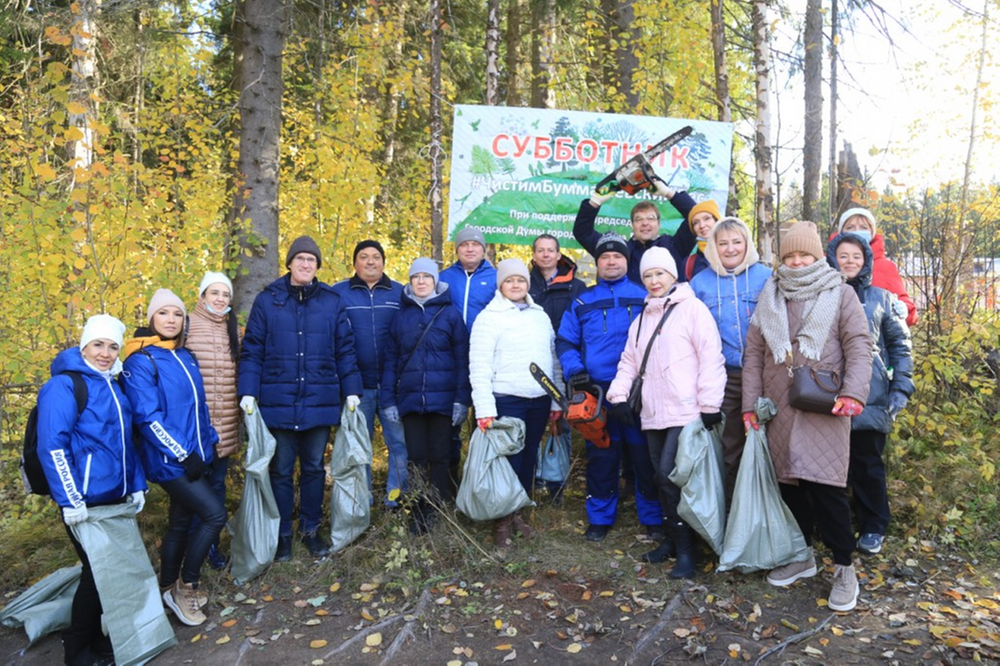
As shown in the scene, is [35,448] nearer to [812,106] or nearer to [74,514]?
[74,514]

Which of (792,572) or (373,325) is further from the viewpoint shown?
(373,325)

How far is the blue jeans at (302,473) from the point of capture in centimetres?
443

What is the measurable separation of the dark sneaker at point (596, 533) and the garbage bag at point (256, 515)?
209 cm

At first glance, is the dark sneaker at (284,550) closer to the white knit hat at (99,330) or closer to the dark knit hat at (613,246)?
the white knit hat at (99,330)

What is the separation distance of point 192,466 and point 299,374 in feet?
2.83

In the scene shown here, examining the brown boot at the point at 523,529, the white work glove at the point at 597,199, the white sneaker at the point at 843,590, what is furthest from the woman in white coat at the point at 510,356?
the white sneaker at the point at 843,590

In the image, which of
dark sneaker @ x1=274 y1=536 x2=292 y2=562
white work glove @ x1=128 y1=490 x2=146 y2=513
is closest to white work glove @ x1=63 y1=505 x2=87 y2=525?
white work glove @ x1=128 y1=490 x2=146 y2=513

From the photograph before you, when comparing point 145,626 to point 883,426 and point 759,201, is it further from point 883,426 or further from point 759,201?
point 759,201

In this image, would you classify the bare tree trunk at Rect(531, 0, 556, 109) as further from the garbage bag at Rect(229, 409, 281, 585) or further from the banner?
the garbage bag at Rect(229, 409, 281, 585)

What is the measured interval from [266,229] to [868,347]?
453 cm

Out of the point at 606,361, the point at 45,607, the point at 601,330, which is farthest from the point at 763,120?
the point at 45,607

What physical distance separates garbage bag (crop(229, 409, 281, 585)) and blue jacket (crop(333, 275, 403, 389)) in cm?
83

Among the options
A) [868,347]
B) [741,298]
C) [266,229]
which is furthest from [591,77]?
[868,347]

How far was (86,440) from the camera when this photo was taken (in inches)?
134
